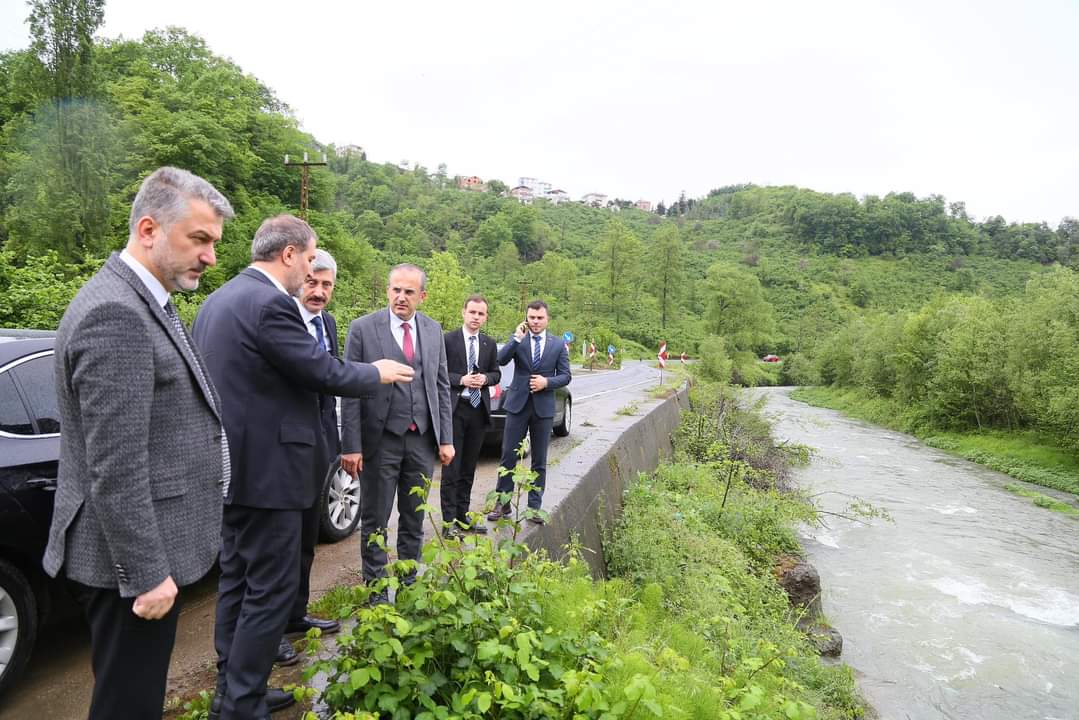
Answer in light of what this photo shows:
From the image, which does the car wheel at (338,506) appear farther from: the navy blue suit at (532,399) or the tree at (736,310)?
the tree at (736,310)

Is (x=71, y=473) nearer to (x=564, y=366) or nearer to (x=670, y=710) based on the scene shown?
(x=670, y=710)

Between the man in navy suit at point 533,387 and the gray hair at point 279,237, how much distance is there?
275cm

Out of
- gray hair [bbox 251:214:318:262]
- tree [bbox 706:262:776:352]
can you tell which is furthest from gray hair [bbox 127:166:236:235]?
tree [bbox 706:262:776:352]

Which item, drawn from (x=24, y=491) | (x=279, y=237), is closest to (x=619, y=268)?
(x=279, y=237)

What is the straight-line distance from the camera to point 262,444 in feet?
A: 7.72

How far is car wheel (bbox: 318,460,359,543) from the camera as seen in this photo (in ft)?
15.4

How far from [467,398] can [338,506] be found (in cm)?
136

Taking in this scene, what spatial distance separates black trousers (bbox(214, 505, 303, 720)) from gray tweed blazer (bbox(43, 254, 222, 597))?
0.57 meters

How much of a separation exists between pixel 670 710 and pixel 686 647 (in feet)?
7.42

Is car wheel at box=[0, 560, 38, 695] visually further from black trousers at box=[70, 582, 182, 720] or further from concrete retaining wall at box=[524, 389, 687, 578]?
concrete retaining wall at box=[524, 389, 687, 578]

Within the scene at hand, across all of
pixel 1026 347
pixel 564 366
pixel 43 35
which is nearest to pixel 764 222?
pixel 1026 347

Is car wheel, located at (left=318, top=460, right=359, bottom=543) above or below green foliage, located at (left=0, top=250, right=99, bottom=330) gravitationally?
below

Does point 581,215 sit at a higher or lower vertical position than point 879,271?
higher

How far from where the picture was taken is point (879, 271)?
99.7m
